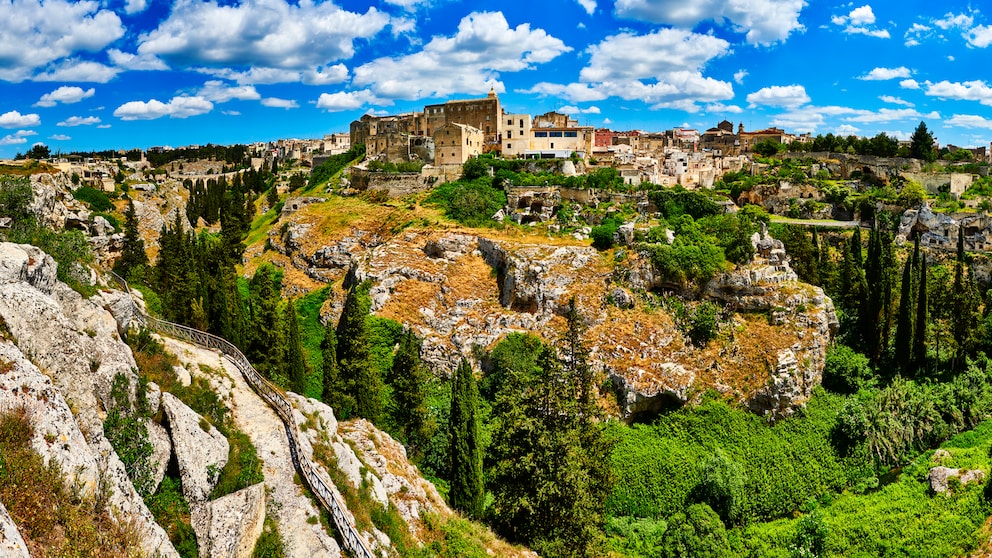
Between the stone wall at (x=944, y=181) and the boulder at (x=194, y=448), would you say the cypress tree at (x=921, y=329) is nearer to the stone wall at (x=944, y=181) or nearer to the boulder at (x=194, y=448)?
the stone wall at (x=944, y=181)

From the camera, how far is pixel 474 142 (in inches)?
2539

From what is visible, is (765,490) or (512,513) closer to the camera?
(512,513)

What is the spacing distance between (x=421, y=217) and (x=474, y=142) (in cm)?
1742

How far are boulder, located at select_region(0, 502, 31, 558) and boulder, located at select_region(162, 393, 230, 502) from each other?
5720 mm

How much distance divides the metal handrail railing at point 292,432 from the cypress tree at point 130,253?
27.1 m

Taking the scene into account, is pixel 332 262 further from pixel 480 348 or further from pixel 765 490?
pixel 765 490

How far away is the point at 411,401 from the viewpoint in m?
32.9

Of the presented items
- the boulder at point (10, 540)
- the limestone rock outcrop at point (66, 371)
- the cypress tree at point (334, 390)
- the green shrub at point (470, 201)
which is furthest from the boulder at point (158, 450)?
the green shrub at point (470, 201)

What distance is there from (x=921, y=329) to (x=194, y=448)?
43.1m

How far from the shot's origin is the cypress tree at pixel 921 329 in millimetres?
39000

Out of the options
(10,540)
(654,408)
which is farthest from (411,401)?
(10,540)

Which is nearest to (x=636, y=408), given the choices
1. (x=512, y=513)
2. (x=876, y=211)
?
(x=512, y=513)

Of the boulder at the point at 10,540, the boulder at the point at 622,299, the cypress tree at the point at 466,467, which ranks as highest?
the boulder at the point at 622,299

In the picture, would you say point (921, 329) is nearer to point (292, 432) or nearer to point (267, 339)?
point (292, 432)
